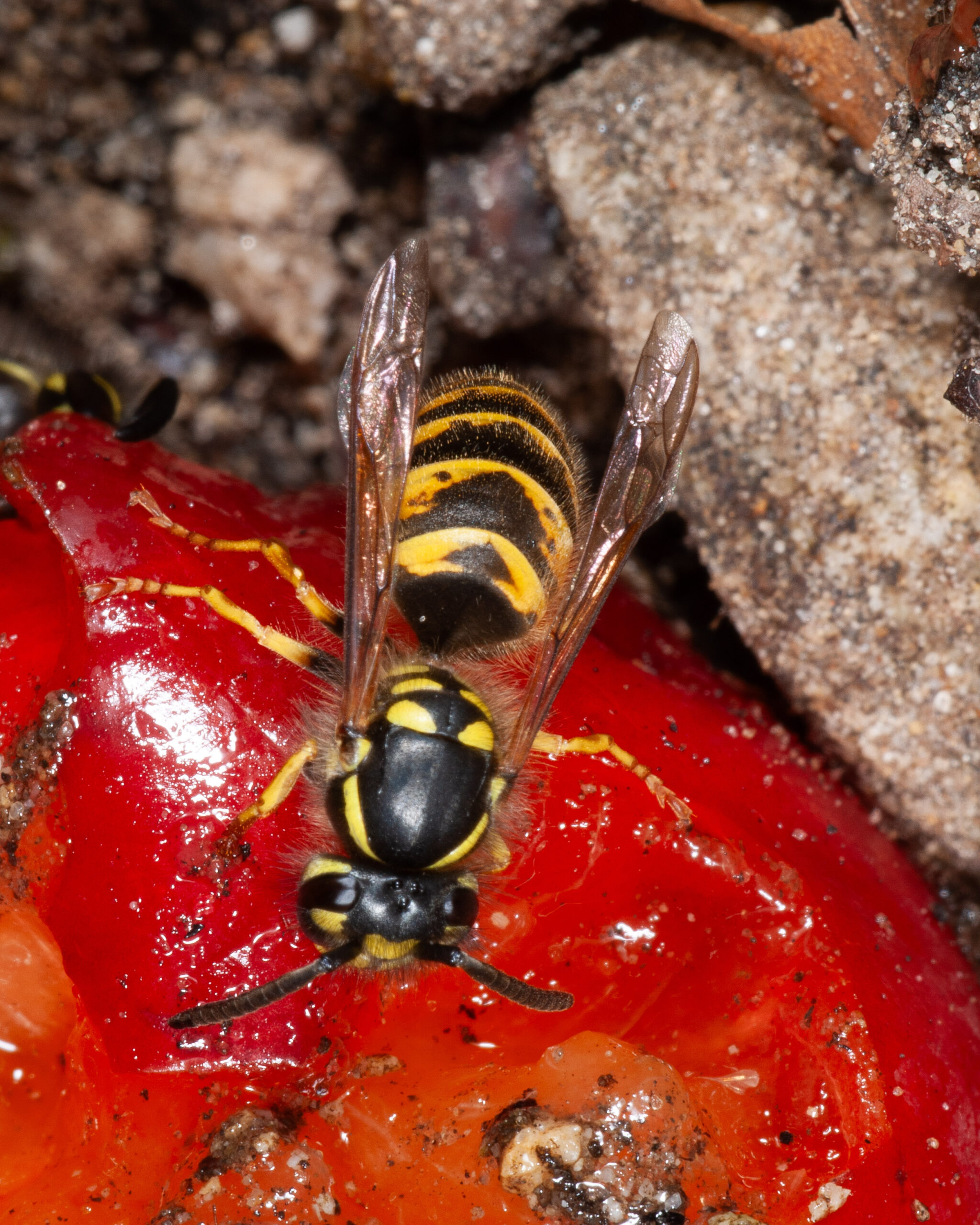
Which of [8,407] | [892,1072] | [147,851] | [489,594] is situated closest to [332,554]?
[489,594]

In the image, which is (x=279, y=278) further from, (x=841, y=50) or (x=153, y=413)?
(x=841, y=50)

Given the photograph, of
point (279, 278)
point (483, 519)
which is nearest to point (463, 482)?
point (483, 519)

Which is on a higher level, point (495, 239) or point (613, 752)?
point (495, 239)

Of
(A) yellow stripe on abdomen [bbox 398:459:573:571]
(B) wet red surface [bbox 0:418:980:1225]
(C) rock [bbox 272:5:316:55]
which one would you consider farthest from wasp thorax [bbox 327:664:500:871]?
(C) rock [bbox 272:5:316:55]

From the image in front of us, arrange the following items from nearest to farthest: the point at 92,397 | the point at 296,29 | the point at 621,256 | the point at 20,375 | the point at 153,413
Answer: the point at 621,256 → the point at 153,413 → the point at 92,397 → the point at 20,375 → the point at 296,29

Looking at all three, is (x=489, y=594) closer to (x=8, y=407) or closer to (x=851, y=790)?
(x=851, y=790)

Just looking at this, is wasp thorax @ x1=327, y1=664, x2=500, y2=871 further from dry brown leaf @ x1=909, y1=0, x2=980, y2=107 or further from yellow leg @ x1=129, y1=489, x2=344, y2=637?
dry brown leaf @ x1=909, y1=0, x2=980, y2=107

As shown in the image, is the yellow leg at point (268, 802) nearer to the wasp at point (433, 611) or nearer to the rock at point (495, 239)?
the wasp at point (433, 611)
